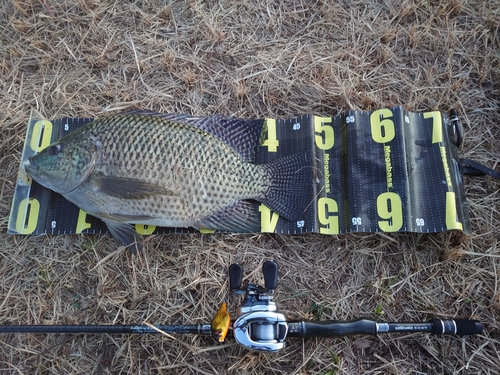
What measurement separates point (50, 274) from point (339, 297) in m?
2.25

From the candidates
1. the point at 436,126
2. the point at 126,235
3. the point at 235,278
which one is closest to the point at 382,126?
the point at 436,126

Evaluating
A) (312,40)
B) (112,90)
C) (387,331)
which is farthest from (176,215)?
(312,40)

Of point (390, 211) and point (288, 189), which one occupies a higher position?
point (288, 189)

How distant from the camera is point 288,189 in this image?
311cm

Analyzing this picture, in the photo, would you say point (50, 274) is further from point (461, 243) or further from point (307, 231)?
point (461, 243)

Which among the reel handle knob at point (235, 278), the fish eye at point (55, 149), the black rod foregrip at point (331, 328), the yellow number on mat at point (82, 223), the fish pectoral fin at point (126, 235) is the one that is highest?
the fish eye at point (55, 149)

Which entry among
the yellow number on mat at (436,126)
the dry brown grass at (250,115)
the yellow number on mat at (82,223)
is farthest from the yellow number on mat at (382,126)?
the yellow number on mat at (82,223)

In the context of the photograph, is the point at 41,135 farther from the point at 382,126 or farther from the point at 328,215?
the point at 382,126

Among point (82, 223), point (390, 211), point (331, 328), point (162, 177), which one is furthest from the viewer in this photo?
point (82, 223)

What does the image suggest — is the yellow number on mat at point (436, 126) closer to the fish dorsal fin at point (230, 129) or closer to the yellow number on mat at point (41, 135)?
the fish dorsal fin at point (230, 129)

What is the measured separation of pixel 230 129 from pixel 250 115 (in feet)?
0.92

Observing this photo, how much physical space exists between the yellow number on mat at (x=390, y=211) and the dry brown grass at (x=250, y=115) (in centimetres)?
→ 14

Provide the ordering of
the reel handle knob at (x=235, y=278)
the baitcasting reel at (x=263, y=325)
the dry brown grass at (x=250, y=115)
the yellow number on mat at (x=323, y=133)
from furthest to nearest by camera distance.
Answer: the yellow number on mat at (x=323, y=133) < the dry brown grass at (x=250, y=115) < the reel handle knob at (x=235, y=278) < the baitcasting reel at (x=263, y=325)

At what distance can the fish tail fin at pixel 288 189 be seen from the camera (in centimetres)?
309
